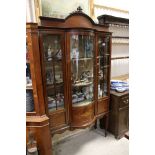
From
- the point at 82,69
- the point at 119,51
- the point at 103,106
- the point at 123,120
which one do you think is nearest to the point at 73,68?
the point at 82,69

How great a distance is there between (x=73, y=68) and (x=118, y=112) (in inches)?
39.6

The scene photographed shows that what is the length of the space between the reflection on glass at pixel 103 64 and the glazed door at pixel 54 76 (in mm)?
620

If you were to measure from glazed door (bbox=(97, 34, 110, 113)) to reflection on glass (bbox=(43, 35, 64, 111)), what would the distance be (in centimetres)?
59

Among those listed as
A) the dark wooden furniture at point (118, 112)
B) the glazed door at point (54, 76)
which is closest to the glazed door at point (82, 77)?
the glazed door at point (54, 76)

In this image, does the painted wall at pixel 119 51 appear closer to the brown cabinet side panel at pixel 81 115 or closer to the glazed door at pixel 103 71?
the glazed door at pixel 103 71

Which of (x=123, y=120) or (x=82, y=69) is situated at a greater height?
(x=82, y=69)

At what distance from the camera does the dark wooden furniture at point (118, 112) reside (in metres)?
2.32

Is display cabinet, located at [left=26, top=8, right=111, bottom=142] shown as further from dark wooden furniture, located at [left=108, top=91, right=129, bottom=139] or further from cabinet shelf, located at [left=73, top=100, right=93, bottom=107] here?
dark wooden furniture, located at [left=108, top=91, right=129, bottom=139]

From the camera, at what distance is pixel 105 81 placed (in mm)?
2365

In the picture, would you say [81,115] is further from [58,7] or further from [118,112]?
[58,7]

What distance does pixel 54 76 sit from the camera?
1846 millimetres

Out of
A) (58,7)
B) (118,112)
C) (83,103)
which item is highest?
(58,7)
